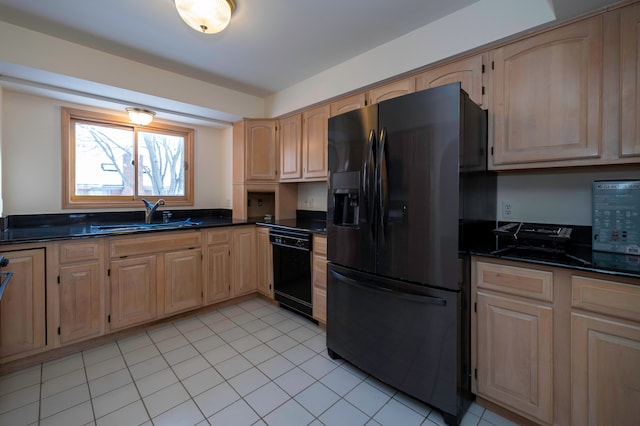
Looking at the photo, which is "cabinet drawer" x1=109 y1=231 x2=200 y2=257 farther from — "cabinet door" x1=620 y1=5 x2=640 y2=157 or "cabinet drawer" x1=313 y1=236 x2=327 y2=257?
"cabinet door" x1=620 y1=5 x2=640 y2=157

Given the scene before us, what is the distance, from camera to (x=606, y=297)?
1173 mm

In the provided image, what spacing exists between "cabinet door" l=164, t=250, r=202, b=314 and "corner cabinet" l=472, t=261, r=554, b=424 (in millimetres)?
2472

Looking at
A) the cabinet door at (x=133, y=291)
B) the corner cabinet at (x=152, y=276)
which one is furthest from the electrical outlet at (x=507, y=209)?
the cabinet door at (x=133, y=291)

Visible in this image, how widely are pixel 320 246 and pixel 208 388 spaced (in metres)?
1.31

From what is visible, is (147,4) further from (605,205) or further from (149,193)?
(605,205)

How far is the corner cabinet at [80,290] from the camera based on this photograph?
2.02 m

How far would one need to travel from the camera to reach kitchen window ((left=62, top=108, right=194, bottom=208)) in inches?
105

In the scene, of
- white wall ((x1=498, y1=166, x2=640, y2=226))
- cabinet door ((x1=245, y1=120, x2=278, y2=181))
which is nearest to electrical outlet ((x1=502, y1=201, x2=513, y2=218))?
white wall ((x1=498, y1=166, x2=640, y2=226))

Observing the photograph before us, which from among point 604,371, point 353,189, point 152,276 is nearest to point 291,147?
point 353,189

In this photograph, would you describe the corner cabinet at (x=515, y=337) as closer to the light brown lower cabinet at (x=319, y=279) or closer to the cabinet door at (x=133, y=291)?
the light brown lower cabinet at (x=319, y=279)

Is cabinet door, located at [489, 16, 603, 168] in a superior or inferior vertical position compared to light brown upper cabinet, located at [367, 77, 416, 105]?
inferior

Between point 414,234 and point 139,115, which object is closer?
point 414,234

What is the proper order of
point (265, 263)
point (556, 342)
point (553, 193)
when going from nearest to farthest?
1. point (556, 342)
2. point (553, 193)
3. point (265, 263)

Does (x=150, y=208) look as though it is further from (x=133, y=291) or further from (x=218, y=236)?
(x=133, y=291)
